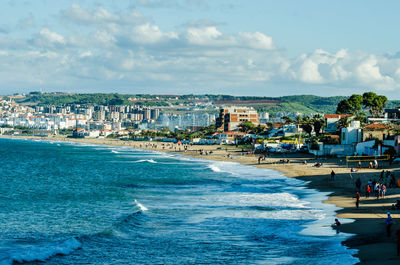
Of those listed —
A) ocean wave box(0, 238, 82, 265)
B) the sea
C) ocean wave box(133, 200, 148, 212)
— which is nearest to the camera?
ocean wave box(0, 238, 82, 265)

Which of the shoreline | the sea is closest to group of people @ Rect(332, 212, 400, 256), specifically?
the shoreline

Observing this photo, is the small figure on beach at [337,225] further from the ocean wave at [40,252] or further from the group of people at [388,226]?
the ocean wave at [40,252]

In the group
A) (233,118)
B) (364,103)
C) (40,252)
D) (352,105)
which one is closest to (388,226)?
(40,252)

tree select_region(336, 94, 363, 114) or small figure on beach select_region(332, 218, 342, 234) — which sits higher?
tree select_region(336, 94, 363, 114)

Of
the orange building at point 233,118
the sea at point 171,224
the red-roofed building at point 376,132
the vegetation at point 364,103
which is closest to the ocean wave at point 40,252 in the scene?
the sea at point 171,224

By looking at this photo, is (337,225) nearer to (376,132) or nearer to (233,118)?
(376,132)

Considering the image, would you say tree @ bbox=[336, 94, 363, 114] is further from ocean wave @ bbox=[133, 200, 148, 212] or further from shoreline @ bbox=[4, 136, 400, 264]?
ocean wave @ bbox=[133, 200, 148, 212]
